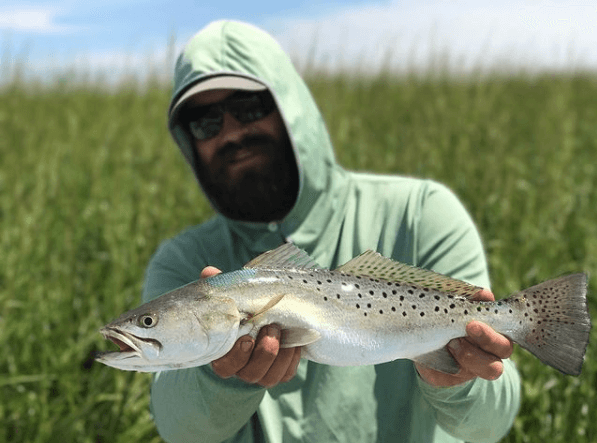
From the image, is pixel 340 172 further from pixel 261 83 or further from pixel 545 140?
pixel 545 140

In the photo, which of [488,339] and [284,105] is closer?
[488,339]

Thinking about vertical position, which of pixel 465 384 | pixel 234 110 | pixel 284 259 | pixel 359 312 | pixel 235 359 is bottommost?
pixel 465 384

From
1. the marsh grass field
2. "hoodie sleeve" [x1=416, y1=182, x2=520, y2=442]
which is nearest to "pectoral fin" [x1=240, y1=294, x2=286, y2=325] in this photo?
"hoodie sleeve" [x1=416, y1=182, x2=520, y2=442]

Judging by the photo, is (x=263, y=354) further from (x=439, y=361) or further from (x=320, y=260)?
(x=320, y=260)

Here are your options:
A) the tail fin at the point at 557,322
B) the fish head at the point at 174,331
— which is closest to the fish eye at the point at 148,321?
→ the fish head at the point at 174,331

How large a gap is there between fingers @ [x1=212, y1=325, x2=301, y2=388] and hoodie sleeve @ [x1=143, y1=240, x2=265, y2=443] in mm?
136

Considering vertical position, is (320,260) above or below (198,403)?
above

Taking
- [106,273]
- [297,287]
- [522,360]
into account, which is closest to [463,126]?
[522,360]

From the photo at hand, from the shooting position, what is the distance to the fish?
163 cm

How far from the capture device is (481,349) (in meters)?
1.84

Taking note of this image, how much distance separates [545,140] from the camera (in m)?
7.05

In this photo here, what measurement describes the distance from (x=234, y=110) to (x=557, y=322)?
1592 mm

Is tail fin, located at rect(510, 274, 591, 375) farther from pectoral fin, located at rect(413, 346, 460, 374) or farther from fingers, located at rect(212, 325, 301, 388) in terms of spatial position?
fingers, located at rect(212, 325, 301, 388)

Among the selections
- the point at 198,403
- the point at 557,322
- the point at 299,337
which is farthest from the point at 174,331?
the point at 557,322
